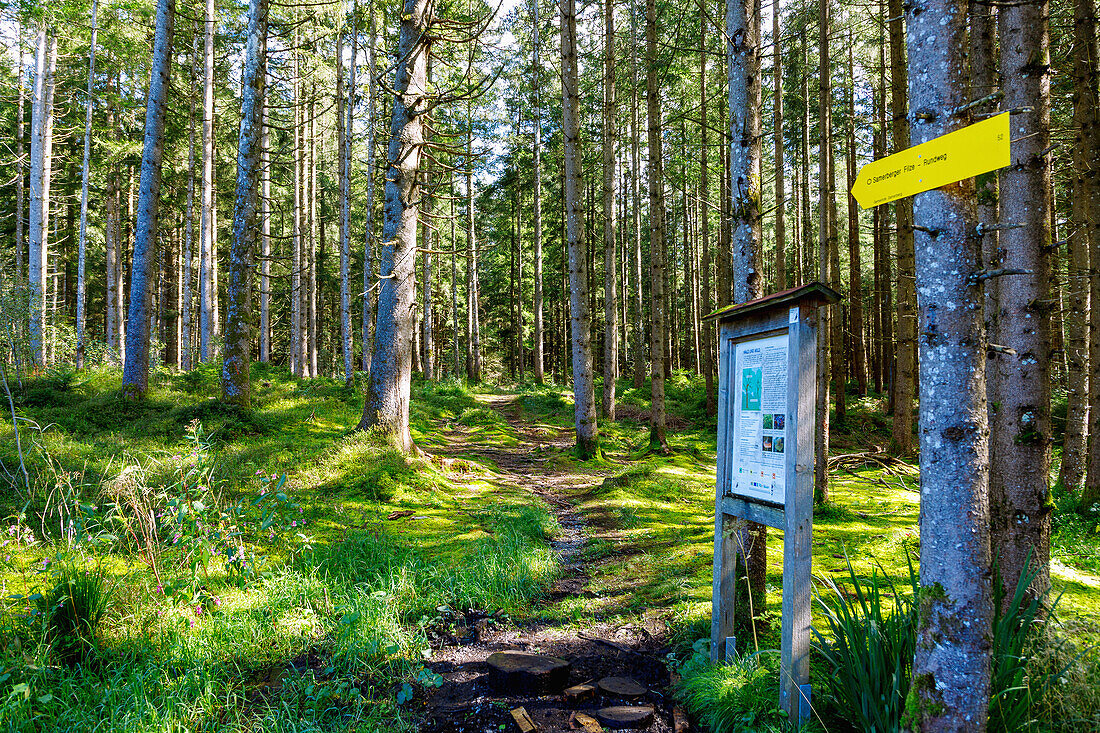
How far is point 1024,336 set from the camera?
11.0 feet

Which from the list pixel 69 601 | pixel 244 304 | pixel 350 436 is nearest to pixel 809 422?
pixel 69 601

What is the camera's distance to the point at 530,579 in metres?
4.54

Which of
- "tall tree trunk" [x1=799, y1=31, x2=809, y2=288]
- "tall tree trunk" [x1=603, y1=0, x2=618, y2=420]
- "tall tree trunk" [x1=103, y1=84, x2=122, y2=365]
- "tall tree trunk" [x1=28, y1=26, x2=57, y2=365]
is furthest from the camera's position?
"tall tree trunk" [x1=103, y1=84, x2=122, y2=365]

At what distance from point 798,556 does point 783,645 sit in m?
0.47

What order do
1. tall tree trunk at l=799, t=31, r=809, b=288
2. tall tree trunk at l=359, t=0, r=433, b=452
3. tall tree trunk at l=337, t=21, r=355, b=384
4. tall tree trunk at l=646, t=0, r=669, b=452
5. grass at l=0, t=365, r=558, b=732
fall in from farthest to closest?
tall tree trunk at l=337, t=21, r=355, b=384 < tall tree trunk at l=799, t=31, r=809, b=288 < tall tree trunk at l=646, t=0, r=669, b=452 < tall tree trunk at l=359, t=0, r=433, b=452 < grass at l=0, t=365, r=558, b=732

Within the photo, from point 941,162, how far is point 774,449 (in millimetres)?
1525

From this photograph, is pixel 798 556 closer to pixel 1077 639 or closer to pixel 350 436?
pixel 1077 639

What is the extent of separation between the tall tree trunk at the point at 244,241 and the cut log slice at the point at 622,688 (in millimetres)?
8079

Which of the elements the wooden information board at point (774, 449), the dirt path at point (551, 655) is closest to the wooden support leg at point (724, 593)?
the wooden information board at point (774, 449)

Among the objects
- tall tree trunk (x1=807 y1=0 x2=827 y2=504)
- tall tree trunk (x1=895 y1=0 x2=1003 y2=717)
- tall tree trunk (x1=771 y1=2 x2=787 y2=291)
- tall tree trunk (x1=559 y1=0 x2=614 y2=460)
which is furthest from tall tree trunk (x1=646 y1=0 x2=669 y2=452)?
tall tree trunk (x1=895 y1=0 x2=1003 y2=717)

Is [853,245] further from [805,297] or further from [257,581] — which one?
[257,581]

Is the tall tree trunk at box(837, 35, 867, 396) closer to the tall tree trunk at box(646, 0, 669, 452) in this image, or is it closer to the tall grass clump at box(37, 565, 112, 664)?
the tall tree trunk at box(646, 0, 669, 452)

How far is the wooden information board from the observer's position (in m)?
2.57

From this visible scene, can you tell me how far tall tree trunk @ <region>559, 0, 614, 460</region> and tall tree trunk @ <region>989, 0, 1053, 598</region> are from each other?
6564 mm
